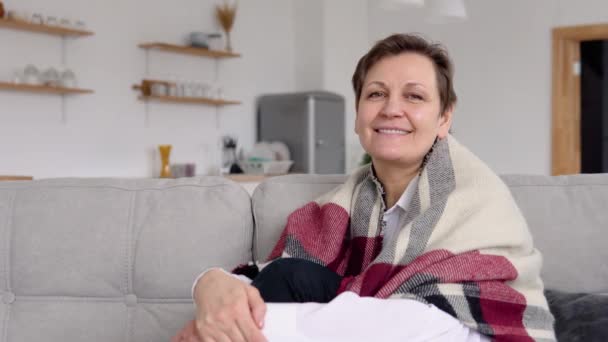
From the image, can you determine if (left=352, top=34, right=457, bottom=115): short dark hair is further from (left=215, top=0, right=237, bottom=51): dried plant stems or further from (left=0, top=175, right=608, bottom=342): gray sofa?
(left=215, top=0, right=237, bottom=51): dried plant stems

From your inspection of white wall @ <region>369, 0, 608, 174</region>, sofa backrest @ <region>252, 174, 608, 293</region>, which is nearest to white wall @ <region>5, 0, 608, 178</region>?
white wall @ <region>369, 0, 608, 174</region>

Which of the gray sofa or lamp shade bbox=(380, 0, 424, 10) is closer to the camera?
the gray sofa

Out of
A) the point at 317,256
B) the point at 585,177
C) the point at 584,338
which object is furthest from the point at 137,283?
the point at 585,177

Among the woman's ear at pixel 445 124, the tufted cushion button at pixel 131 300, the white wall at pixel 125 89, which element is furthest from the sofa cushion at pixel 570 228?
the white wall at pixel 125 89

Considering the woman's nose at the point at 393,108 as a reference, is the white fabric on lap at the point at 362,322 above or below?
below

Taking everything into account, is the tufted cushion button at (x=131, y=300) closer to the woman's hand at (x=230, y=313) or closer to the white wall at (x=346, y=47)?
the woman's hand at (x=230, y=313)

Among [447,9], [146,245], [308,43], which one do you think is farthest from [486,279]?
[308,43]

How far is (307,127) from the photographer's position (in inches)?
264

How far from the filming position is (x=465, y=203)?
145cm

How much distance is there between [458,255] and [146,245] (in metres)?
0.83

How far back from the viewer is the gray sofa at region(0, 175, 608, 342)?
1.79m

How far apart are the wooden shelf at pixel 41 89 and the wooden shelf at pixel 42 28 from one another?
40 centimetres

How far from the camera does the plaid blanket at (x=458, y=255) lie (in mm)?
1359

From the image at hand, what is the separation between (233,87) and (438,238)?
5574mm
